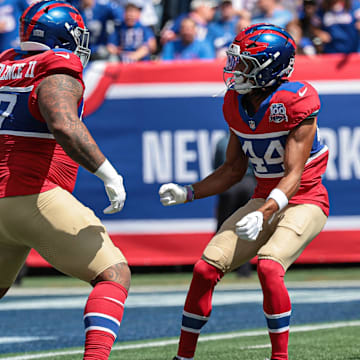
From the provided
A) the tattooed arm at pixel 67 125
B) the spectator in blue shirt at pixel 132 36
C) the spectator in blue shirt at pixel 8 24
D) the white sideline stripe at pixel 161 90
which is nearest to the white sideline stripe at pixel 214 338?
the tattooed arm at pixel 67 125

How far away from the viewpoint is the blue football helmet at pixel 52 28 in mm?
4039

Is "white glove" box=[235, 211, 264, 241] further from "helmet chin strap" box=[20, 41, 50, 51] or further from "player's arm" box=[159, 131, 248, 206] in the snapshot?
"helmet chin strap" box=[20, 41, 50, 51]

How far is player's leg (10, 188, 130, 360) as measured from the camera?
367 centimetres

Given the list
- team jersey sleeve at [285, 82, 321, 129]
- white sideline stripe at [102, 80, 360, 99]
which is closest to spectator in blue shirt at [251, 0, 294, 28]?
white sideline stripe at [102, 80, 360, 99]

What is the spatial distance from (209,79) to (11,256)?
568cm

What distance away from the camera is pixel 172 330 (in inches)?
248

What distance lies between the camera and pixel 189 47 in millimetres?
10602

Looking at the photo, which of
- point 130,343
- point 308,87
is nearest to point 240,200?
point 130,343

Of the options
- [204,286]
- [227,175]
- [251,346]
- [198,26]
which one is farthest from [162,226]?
[204,286]

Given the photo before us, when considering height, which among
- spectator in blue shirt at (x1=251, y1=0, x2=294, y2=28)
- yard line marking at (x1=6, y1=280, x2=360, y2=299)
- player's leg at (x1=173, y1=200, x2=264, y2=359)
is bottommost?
yard line marking at (x1=6, y1=280, x2=360, y2=299)

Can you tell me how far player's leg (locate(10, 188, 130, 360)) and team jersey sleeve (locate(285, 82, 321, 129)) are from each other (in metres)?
1.17

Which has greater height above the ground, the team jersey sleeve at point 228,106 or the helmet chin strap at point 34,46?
the helmet chin strap at point 34,46

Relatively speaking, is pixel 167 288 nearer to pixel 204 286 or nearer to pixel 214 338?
pixel 214 338

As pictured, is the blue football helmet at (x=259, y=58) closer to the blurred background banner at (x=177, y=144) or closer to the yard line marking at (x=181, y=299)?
the yard line marking at (x=181, y=299)
